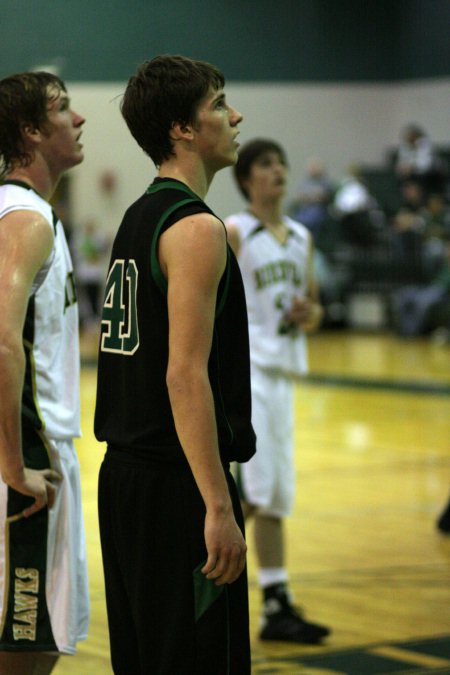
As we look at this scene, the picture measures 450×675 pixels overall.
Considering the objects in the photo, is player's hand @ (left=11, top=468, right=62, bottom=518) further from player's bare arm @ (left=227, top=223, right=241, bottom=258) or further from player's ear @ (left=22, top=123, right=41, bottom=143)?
player's bare arm @ (left=227, top=223, right=241, bottom=258)

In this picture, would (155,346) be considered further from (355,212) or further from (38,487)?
(355,212)

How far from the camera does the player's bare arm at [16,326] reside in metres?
2.81

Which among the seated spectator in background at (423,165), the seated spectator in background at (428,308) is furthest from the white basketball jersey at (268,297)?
the seated spectator in background at (423,165)

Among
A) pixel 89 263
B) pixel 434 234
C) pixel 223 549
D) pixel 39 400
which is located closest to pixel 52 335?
pixel 39 400

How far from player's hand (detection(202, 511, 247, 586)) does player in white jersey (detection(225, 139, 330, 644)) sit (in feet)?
7.59

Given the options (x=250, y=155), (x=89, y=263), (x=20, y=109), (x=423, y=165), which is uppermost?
(x=423, y=165)

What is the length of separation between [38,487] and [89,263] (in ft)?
59.0

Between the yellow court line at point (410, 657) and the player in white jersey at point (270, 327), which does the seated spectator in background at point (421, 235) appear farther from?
the yellow court line at point (410, 657)

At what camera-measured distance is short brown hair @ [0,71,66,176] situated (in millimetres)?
3104

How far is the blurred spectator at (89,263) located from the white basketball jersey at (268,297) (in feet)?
51.9

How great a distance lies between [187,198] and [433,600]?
296 cm

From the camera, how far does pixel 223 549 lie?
2.32 m

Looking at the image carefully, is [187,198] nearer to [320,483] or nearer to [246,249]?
[246,249]

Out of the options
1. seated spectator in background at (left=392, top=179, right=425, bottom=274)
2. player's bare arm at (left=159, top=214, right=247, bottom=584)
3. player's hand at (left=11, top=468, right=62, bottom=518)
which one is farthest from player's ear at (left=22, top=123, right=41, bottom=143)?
seated spectator in background at (left=392, top=179, right=425, bottom=274)
